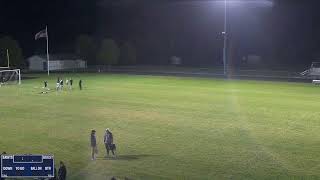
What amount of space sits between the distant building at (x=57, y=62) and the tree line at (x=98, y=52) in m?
2.31

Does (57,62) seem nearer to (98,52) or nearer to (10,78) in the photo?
(98,52)

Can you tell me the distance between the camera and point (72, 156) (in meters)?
22.3

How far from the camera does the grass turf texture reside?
20391 mm

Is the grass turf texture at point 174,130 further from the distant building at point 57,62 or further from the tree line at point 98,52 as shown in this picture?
the tree line at point 98,52

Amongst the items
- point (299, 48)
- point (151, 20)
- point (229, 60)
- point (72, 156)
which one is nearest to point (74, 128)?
point (72, 156)

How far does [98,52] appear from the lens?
9938 centimetres

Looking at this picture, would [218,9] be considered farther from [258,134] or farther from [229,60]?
[258,134]

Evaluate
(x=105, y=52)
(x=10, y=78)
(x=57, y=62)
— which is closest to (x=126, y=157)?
(x=10, y=78)

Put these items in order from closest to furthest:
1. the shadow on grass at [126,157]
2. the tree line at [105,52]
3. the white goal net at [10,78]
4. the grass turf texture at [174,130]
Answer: the grass turf texture at [174,130]
the shadow on grass at [126,157]
the white goal net at [10,78]
the tree line at [105,52]

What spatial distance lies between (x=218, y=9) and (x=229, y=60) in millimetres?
17191

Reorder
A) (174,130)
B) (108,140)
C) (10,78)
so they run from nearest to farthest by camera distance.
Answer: (108,140) → (174,130) → (10,78)
